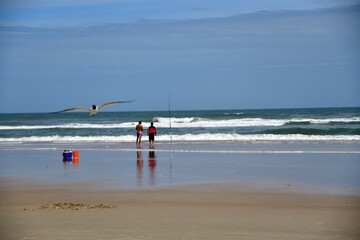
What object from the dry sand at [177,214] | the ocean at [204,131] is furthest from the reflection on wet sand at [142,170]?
the ocean at [204,131]

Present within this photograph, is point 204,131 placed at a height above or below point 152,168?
above

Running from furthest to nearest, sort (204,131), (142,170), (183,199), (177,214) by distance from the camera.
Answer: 1. (204,131)
2. (142,170)
3. (183,199)
4. (177,214)

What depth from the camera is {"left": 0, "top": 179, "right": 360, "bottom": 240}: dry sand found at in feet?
23.3

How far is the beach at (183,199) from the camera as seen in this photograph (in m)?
7.27

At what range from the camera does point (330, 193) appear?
400 inches

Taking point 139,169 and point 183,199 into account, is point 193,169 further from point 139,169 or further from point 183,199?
point 183,199

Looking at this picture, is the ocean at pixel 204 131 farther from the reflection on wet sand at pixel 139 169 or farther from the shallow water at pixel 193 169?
the shallow water at pixel 193 169

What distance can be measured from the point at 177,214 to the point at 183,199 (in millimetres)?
1364

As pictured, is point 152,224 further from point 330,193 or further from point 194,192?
point 330,193

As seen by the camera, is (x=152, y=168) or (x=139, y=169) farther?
(x=152, y=168)

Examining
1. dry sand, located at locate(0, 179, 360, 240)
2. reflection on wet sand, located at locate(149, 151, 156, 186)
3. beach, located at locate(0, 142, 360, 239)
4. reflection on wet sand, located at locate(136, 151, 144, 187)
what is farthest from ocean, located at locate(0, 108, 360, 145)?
dry sand, located at locate(0, 179, 360, 240)

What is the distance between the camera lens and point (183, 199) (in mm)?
9703

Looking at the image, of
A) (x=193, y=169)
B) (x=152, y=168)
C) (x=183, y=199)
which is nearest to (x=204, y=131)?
(x=152, y=168)

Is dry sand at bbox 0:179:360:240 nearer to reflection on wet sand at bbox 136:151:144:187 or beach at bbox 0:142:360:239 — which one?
beach at bbox 0:142:360:239
